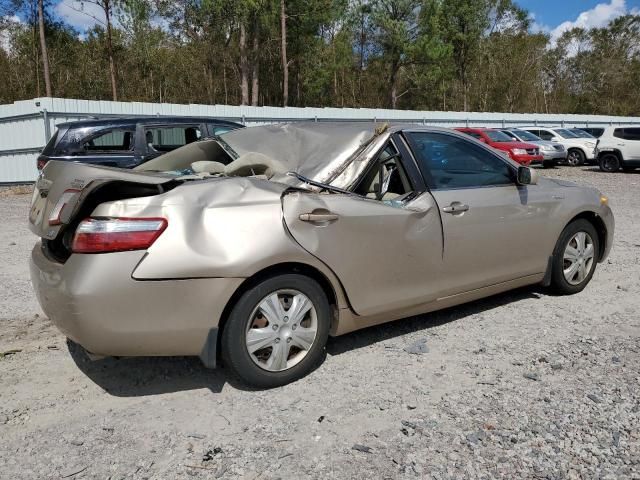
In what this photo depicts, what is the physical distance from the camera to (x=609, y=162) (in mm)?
20062

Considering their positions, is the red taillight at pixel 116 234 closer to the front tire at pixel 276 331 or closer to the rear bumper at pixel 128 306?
the rear bumper at pixel 128 306

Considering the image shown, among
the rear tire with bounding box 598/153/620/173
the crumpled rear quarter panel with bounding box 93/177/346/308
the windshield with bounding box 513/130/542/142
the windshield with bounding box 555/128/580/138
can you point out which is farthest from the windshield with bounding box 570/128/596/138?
the crumpled rear quarter panel with bounding box 93/177/346/308

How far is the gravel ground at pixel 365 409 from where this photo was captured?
2.57 meters

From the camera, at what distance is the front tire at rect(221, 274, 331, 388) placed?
3092 millimetres

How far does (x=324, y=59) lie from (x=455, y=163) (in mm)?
39570

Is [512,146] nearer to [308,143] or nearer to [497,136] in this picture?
[497,136]

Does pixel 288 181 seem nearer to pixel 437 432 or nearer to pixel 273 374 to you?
pixel 273 374

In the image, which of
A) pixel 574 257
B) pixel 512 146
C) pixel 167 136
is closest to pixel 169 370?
pixel 574 257

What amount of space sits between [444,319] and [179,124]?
6510mm

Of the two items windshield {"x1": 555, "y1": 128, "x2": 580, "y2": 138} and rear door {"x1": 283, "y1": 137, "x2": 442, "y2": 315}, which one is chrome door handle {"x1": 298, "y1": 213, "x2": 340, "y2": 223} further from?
windshield {"x1": 555, "y1": 128, "x2": 580, "y2": 138}

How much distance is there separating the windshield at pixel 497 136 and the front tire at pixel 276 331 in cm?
1909

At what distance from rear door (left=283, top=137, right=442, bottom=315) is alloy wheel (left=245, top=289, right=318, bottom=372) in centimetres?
30

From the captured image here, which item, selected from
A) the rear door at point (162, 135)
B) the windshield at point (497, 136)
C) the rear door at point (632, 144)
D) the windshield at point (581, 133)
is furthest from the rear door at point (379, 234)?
the windshield at point (581, 133)

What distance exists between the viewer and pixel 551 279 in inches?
192
